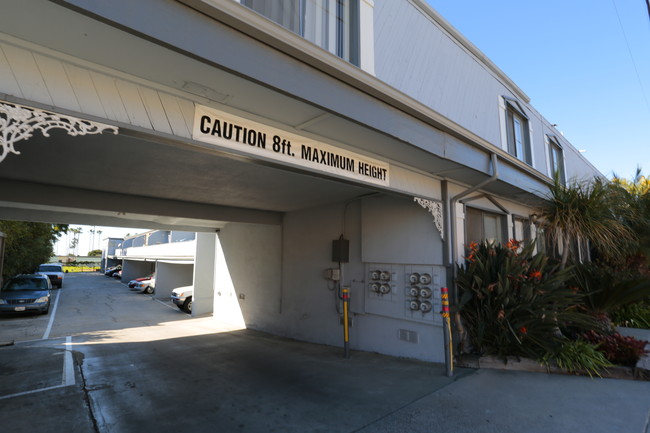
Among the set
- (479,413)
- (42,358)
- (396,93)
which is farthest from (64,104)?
(42,358)

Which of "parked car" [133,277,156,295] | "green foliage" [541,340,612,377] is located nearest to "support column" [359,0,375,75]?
"green foliage" [541,340,612,377]

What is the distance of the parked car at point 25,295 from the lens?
41.4 feet

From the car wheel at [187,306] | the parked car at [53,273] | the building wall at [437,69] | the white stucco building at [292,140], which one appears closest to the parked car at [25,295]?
the car wheel at [187,306]

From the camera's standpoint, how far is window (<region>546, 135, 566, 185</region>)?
34.1ft

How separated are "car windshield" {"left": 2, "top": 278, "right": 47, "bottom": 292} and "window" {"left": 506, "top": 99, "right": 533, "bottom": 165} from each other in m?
18.1

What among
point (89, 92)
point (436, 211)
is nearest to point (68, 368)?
point (89, 92)

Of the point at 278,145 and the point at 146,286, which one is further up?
the point at 278,145

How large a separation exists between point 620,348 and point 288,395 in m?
4.91

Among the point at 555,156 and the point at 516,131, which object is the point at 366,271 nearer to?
the point at 516,131

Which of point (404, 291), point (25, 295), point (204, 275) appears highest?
point (404, 291)

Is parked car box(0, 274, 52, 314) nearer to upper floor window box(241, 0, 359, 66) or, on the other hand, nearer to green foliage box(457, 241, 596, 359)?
upper floor window box(241, 0, 359, 66)

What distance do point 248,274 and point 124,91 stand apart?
8873mm

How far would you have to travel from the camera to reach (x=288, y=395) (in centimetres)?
457

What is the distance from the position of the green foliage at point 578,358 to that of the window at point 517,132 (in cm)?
469
